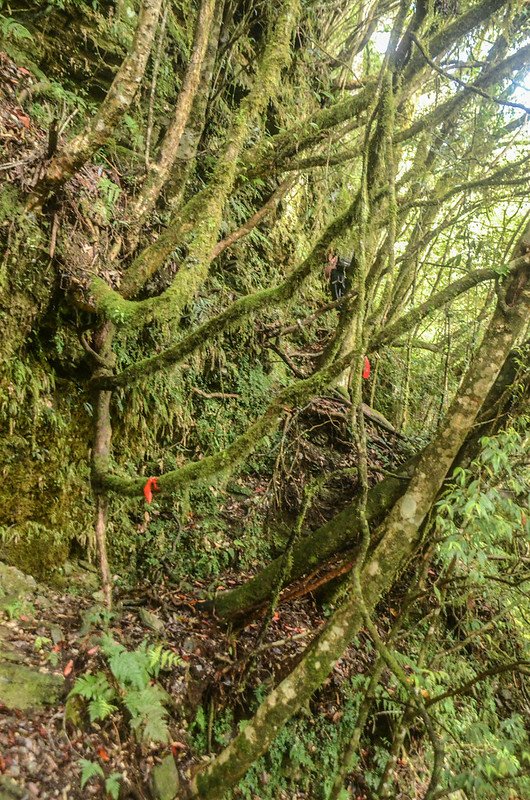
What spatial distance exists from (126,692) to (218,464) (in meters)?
1.79

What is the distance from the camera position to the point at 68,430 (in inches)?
165

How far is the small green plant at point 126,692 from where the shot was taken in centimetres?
311

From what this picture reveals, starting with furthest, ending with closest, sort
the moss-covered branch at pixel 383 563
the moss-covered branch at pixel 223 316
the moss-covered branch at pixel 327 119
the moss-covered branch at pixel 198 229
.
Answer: the moss-covered branch at pixel 327 119 < the moss-covered branch at pixel 198 229 < the moss-covered branch at pixel 223 316 < the moss-covered branch at pixel 383 563

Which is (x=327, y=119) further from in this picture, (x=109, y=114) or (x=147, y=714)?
(x=147, y=714)

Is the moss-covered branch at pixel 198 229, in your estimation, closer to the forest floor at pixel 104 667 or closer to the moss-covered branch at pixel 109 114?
the moss-covered branch at pixel 109 114

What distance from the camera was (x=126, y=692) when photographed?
335 centimetres

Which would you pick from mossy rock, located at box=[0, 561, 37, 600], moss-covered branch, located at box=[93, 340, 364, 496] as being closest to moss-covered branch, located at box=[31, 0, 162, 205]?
moss-covered branch, located at box=[93, 340, 364, 496]

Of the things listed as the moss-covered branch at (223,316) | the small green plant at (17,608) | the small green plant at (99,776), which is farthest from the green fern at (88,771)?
the moss-covered branch at (223,316)

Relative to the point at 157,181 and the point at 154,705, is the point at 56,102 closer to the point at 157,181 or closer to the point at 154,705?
the point at 157,181

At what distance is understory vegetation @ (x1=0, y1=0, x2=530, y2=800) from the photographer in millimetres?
3318

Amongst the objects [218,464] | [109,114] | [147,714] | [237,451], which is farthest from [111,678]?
[109,114]

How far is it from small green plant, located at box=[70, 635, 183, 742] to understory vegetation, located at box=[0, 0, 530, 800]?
21mm

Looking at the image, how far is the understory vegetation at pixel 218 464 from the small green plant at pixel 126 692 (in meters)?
0.02

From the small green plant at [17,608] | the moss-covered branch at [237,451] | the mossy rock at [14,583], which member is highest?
the moss-covered branch at [237,451]
